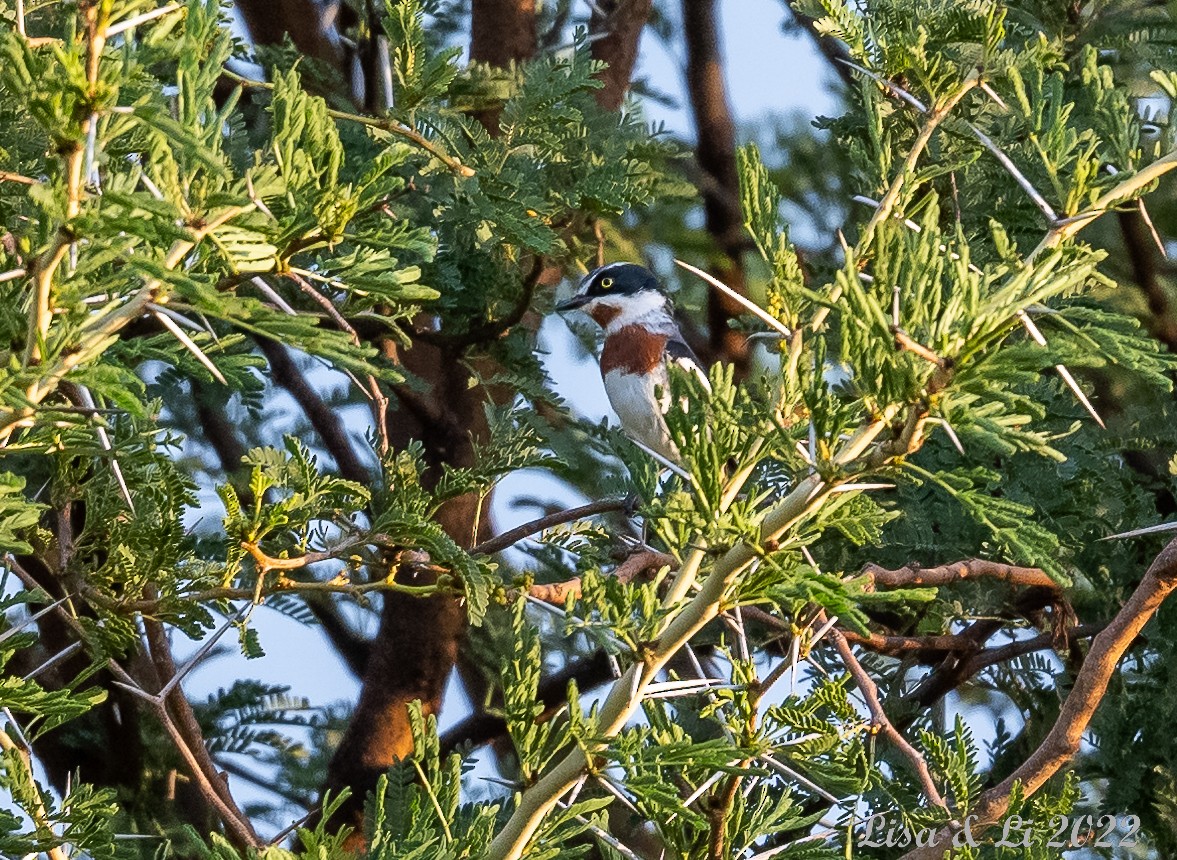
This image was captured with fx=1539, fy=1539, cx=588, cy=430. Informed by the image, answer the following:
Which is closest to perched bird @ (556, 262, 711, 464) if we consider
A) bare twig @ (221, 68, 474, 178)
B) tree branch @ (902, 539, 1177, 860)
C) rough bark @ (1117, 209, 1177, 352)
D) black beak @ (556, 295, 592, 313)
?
black beak @ (556, 295, 592, 313)

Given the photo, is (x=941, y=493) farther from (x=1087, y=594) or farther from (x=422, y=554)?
(x=422, y=554)

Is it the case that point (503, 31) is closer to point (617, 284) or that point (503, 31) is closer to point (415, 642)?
point (617, 284)

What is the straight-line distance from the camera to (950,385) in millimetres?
1536

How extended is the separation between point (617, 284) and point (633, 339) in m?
0.21

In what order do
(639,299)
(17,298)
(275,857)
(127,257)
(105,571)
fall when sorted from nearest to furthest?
(127,257)
(275,857)
(17,298)
(105,571)
(639,299)

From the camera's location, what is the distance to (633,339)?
5.30 m

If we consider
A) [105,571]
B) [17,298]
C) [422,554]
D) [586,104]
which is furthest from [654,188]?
[17,298]

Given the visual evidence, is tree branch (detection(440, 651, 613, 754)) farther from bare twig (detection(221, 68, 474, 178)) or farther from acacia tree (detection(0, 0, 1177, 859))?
bare twig (detection(221, 68, 474, 178))

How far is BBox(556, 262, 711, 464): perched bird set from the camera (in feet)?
16.8

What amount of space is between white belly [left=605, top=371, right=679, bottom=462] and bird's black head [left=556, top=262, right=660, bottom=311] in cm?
28

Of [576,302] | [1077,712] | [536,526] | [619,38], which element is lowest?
[1077,712]

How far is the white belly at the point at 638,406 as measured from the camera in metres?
5.06

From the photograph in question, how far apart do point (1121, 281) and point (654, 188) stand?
1.67m

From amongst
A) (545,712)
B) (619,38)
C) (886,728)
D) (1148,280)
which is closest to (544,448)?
(545,712)
